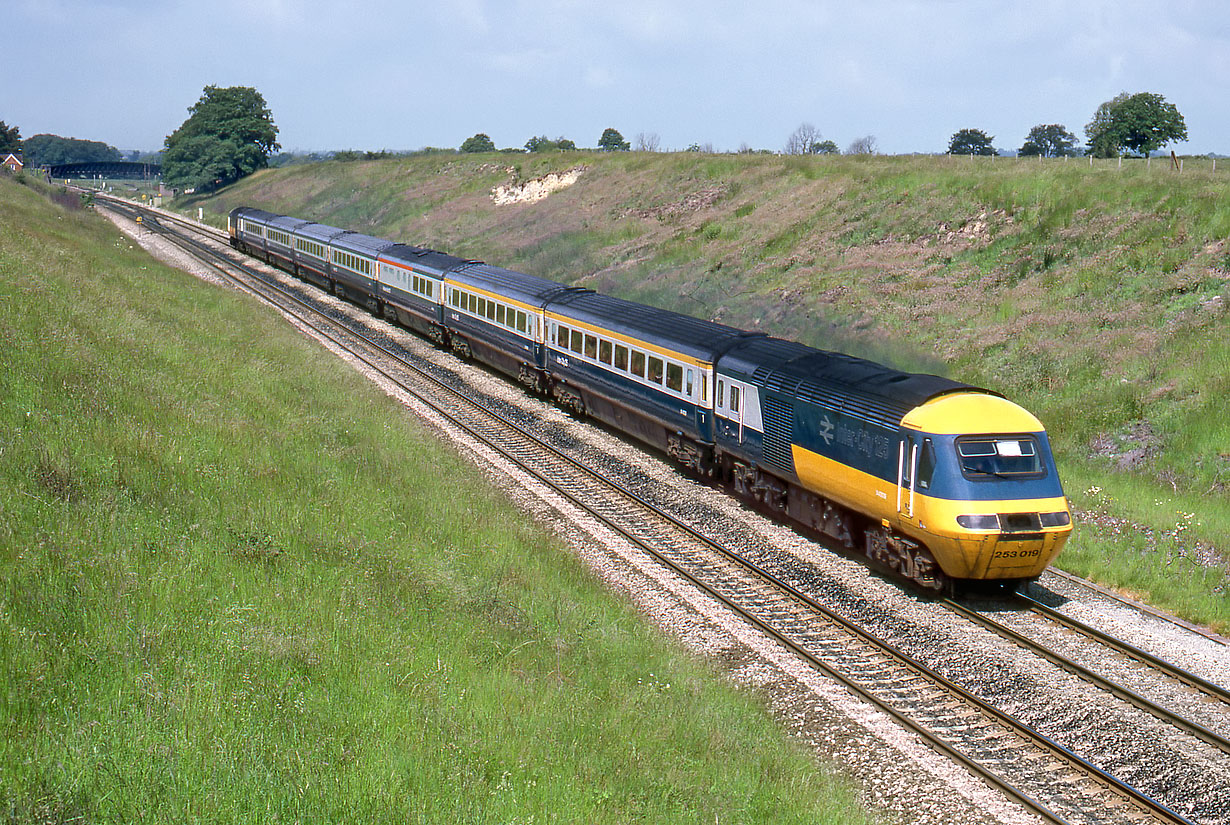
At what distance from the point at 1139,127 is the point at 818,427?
161 feet

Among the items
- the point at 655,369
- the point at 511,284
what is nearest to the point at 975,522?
the point at 655,369

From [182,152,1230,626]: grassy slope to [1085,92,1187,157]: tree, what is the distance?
483 inches

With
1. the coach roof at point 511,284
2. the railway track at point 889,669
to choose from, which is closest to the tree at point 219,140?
the coach roof at point 511,284

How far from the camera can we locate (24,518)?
1109 cm

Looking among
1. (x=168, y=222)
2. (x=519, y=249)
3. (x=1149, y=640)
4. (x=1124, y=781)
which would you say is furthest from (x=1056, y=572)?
(x=168, y=222)

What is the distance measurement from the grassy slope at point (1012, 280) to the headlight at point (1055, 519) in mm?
2521

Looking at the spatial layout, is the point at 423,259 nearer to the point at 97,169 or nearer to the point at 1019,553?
the point at 1019,553

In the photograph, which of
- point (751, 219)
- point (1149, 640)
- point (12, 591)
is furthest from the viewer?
point (751, 219)

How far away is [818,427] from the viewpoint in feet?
60.1

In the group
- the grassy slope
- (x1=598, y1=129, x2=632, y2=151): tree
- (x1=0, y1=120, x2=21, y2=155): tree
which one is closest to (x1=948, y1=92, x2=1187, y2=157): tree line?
the grassy slope

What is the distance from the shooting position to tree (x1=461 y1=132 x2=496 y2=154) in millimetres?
144875

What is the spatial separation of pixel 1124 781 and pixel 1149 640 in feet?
14.3

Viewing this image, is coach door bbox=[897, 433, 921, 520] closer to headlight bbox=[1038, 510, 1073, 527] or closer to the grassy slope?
headlight bbox=[1038, 510, 1073, 527]

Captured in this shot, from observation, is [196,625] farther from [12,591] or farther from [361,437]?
[361,437]
